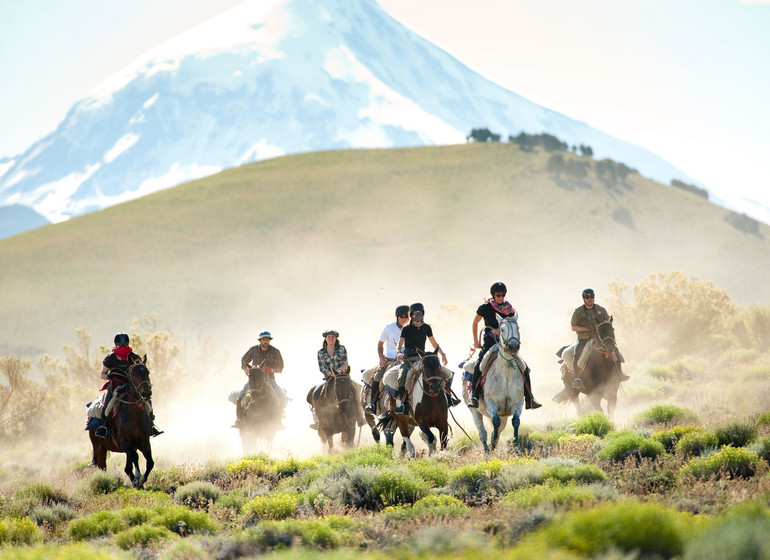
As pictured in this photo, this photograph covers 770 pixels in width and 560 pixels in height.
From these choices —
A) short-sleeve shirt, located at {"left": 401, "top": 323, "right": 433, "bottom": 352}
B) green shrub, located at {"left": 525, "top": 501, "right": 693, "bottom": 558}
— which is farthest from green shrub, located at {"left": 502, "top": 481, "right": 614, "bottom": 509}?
short-sleeve shirt, located at {"left": 401, "top": 323, "right": 433, "bottom": 352}

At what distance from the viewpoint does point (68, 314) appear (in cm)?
7719

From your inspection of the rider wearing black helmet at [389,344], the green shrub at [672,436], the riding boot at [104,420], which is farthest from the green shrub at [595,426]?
the riding boot at [104,420]

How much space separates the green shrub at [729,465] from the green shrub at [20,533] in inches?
319

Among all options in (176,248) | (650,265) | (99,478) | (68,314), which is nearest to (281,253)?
(176,248)

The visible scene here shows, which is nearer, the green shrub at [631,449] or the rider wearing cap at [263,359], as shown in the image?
the green shrub at [631,449]

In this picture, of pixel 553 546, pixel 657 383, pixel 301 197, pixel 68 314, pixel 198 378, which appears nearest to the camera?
pixel 553 546

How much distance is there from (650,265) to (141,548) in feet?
284

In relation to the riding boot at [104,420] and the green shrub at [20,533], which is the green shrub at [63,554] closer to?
the green shrub at [20,533]

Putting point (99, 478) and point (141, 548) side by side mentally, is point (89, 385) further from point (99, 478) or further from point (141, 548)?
point (141, 548)

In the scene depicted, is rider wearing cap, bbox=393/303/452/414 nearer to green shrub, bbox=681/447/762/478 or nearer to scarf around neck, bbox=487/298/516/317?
scarf around neck, bbox=487/298/516/317

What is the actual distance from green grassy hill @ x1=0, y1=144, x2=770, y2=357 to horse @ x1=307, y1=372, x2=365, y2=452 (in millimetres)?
49058

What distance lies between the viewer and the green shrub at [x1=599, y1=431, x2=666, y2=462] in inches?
467

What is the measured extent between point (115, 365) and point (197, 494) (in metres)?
3.15

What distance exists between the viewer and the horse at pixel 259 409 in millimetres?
17359
